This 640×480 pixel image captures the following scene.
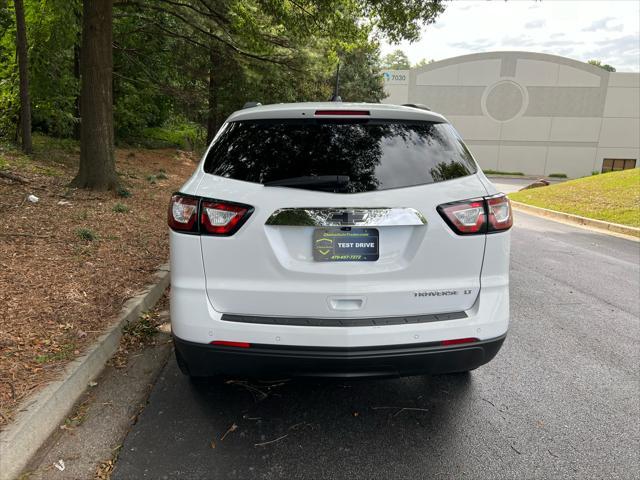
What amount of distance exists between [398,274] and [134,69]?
703 inches

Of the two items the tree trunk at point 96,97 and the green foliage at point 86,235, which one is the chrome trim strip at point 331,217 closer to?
the green foliage at point 86,235

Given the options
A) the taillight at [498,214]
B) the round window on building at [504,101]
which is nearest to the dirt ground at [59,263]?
the taillight at [498,214]

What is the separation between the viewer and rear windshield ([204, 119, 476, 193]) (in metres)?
2.42

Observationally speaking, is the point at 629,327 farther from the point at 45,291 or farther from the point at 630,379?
the point at 45,291

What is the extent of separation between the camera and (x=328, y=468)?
2.39 meters

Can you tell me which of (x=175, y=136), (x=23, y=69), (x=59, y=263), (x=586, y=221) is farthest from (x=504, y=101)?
(x=59, y=263)

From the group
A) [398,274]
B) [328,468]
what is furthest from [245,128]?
[328,468]

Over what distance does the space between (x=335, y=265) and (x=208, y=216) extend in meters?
0.70

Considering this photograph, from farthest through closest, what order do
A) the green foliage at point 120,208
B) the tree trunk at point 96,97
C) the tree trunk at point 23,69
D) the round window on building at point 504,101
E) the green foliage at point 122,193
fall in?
the round window on building at point 504,101, the tree trunk at point 23,69, the green foliage at point 122,193, the tree trunk at point 96,97, the green foliage at point 120,208

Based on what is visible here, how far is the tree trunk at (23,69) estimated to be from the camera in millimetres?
9891

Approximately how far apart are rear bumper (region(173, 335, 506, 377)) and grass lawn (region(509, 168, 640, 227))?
11.0 metres

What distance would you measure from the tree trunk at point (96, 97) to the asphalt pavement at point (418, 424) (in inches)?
242

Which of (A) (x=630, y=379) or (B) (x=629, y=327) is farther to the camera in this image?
(B) (x=629, y=327)

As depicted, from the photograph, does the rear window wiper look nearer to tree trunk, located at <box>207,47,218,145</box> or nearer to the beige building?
tree trunk, located at <box>207,47,218,145</box>
